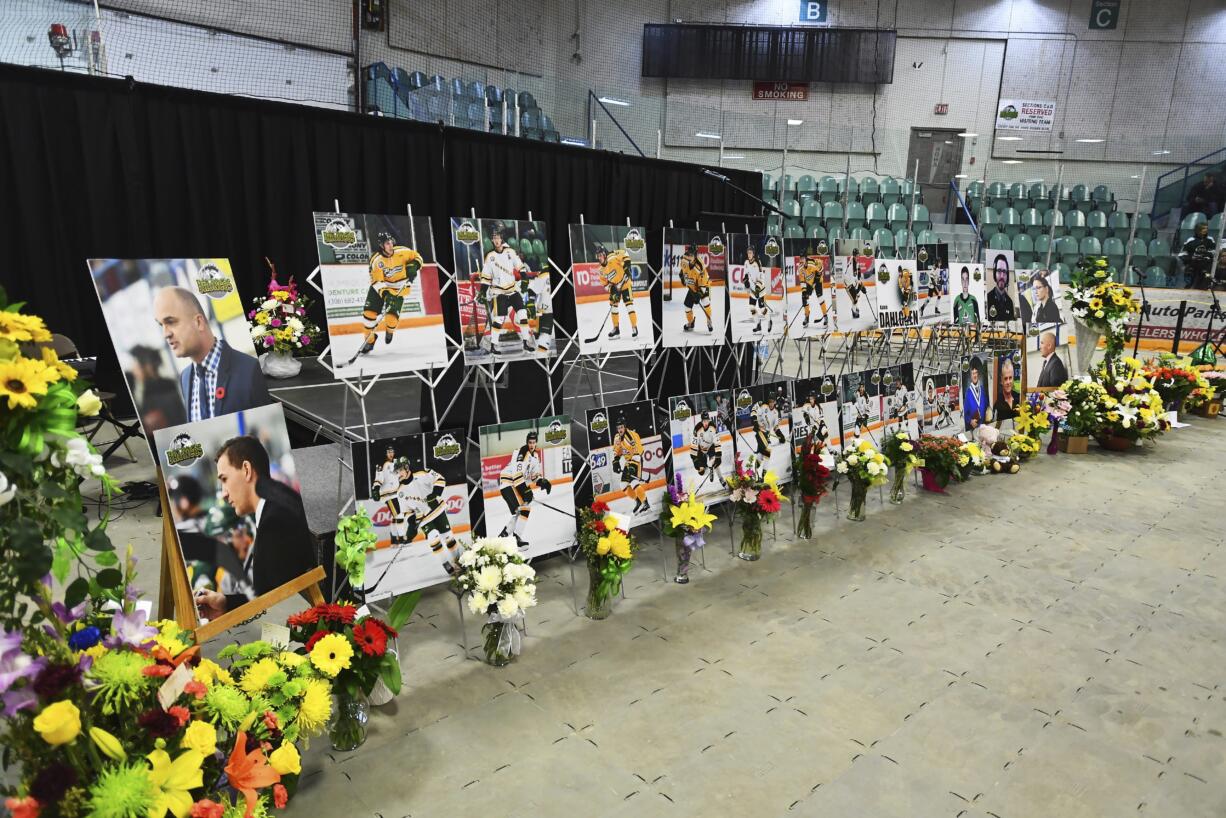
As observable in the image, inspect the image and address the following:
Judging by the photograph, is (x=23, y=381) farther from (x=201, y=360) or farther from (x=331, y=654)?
(x=331, y=654)

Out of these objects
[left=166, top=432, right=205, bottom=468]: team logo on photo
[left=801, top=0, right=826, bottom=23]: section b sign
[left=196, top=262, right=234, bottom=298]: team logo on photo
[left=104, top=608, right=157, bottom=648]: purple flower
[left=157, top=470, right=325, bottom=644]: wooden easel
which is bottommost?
[left=157, top=470, right=325, bottom=644]: wooden easel

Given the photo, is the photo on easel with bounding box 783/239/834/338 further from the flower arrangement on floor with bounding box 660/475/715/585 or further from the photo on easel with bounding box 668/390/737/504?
the flower arrangement on floor with bounding box 660/475/715/585

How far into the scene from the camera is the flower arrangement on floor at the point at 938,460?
15.8 ft

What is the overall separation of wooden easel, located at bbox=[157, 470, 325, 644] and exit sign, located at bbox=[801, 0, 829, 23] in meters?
15.2

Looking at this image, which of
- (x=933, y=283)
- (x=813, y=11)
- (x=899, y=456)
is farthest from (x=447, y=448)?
(x=813, y=11)

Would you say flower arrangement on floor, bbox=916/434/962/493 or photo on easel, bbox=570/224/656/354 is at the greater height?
photo on easel, bbox=570/224/656/354

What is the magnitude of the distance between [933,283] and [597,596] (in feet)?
12.6

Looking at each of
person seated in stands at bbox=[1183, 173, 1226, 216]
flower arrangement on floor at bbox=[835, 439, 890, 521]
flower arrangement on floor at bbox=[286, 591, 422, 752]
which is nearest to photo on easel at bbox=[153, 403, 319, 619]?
flower arrangement on floor at bbox=[286, 591, 422, 752]

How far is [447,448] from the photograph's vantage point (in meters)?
2.99

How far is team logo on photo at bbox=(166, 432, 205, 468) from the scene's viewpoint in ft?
6.91

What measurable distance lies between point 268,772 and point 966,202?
13.8 meters

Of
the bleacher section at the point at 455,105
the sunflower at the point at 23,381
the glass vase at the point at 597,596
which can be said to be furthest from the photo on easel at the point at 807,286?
the sunflower at the point at 23,381

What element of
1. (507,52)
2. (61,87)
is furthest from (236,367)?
(507,52)

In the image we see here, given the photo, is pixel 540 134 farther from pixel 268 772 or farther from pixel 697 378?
pixel 268 772
